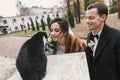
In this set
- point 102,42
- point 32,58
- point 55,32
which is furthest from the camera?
point 32,58

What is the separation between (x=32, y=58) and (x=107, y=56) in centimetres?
122

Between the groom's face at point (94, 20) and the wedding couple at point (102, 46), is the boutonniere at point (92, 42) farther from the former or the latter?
the groom's face at point (94, 20)

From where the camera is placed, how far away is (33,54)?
3689mm

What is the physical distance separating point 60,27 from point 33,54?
537mm

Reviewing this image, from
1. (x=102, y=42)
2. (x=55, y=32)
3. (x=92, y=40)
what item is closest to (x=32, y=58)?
(x=55, y=32)

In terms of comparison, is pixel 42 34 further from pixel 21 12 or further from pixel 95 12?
pixel 21 12

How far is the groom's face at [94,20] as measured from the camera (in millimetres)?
2885

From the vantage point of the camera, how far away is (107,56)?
9.25 ft

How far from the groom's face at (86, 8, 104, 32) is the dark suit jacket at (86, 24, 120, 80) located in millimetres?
91

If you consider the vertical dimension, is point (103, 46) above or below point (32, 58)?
above

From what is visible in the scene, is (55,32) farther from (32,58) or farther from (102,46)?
(102,46)

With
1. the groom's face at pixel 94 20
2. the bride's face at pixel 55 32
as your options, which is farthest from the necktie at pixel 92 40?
the bride's face at pixel 55 32

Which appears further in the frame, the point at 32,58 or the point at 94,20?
the point at 32,58

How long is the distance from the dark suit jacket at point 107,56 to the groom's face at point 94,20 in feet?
0.30
